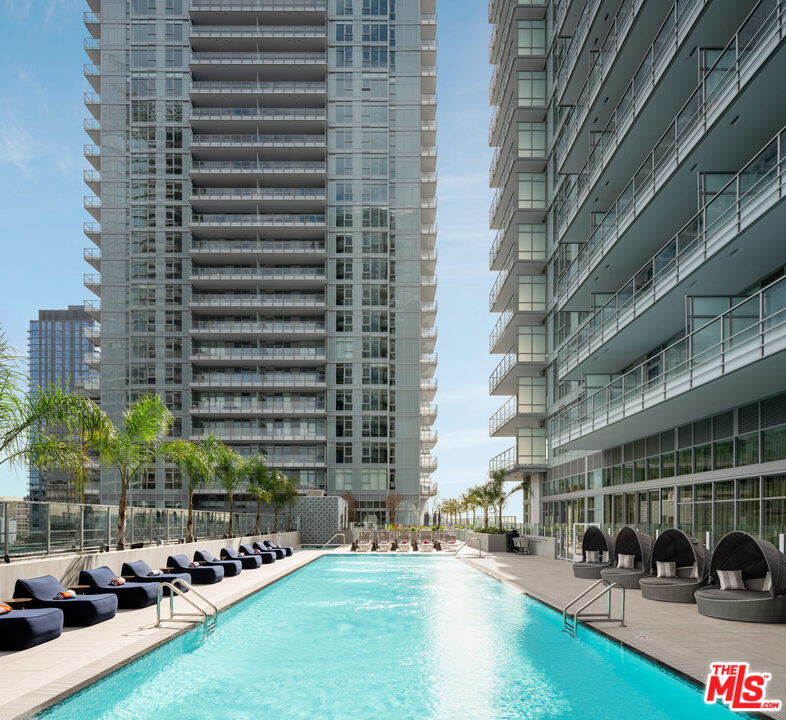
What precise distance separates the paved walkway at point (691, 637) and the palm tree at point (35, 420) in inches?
394

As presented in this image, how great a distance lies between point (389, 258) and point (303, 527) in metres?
30.1

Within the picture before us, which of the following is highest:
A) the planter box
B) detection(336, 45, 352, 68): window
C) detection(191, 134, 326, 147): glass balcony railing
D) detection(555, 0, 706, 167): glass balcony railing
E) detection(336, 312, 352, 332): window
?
detection(336, 45, 352, 68): window

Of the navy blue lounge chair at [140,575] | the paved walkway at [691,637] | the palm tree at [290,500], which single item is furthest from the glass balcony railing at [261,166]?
the paved walkway at [691,637]

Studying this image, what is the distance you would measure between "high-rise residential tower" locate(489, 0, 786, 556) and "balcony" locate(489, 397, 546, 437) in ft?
0.82

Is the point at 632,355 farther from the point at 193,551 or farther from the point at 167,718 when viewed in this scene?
the point at 167,718

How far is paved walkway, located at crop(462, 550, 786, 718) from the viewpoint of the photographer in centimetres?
1016

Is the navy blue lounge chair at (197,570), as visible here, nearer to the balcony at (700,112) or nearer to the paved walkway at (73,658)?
the paved walkway at (73,658)

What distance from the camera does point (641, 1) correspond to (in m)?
23.2

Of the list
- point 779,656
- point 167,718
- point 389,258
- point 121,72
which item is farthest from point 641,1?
point 121,72

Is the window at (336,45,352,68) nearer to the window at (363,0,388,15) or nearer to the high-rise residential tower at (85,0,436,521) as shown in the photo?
the high-rise residential tower at (85,0,436,521)

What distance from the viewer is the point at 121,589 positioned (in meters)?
15.9

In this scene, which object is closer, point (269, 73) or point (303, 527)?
point (303, 527)

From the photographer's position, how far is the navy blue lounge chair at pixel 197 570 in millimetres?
20922

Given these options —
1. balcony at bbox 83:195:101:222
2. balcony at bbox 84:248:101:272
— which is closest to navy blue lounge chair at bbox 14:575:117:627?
balcony at bbox 84:248:101:272
